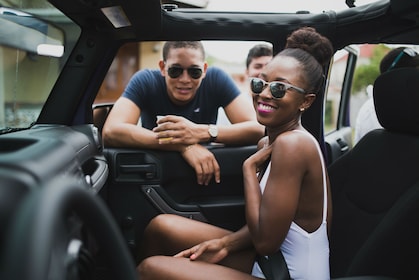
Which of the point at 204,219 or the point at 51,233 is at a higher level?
the point at 51,233

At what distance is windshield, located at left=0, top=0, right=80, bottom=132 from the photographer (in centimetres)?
189

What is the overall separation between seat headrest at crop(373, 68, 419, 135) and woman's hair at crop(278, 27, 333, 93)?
9.9 inches

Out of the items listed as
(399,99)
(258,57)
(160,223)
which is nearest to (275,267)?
(160,223)

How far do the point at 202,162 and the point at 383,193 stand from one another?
86 cm

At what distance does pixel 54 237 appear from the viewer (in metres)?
0.65

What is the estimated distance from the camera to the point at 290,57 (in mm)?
1756

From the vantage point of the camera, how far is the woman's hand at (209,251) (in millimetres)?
1895

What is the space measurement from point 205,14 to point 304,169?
95cm

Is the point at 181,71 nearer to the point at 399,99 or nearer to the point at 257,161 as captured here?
the point at 257,161

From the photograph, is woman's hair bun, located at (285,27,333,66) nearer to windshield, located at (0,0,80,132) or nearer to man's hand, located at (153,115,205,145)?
man's hand, located at (153,115,205,145)

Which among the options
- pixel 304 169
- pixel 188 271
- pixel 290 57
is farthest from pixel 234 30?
pixel 188 271

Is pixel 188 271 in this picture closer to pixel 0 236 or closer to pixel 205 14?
pixel 0 236

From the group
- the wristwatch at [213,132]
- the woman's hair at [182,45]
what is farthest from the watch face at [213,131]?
the woman's hair at [182,45]

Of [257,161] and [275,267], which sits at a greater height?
[257,161]
